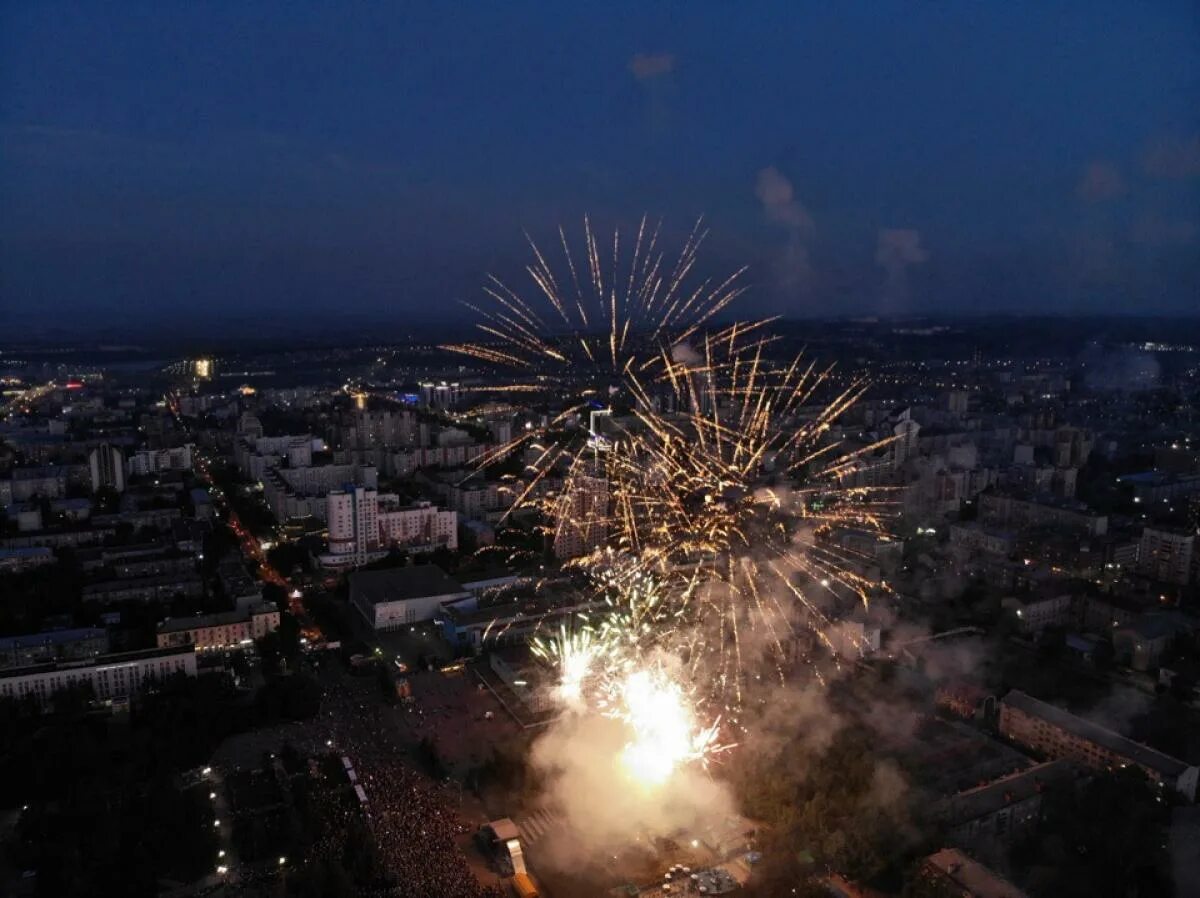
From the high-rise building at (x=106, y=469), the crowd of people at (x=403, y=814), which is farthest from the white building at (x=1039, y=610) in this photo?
the high-rise building at (x=106, y=469)

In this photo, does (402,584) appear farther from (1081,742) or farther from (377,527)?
(1081,742)

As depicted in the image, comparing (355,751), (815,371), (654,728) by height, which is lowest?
(355,751)

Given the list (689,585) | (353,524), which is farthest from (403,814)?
(353,524)

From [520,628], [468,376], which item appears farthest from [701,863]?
[468,376]

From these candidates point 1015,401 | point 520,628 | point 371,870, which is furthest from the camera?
point 1015,401

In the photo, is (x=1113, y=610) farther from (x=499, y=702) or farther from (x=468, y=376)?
(x=468, y=376)

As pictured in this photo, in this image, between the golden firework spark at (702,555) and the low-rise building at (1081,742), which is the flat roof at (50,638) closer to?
the golden firework spark at (702,555)
